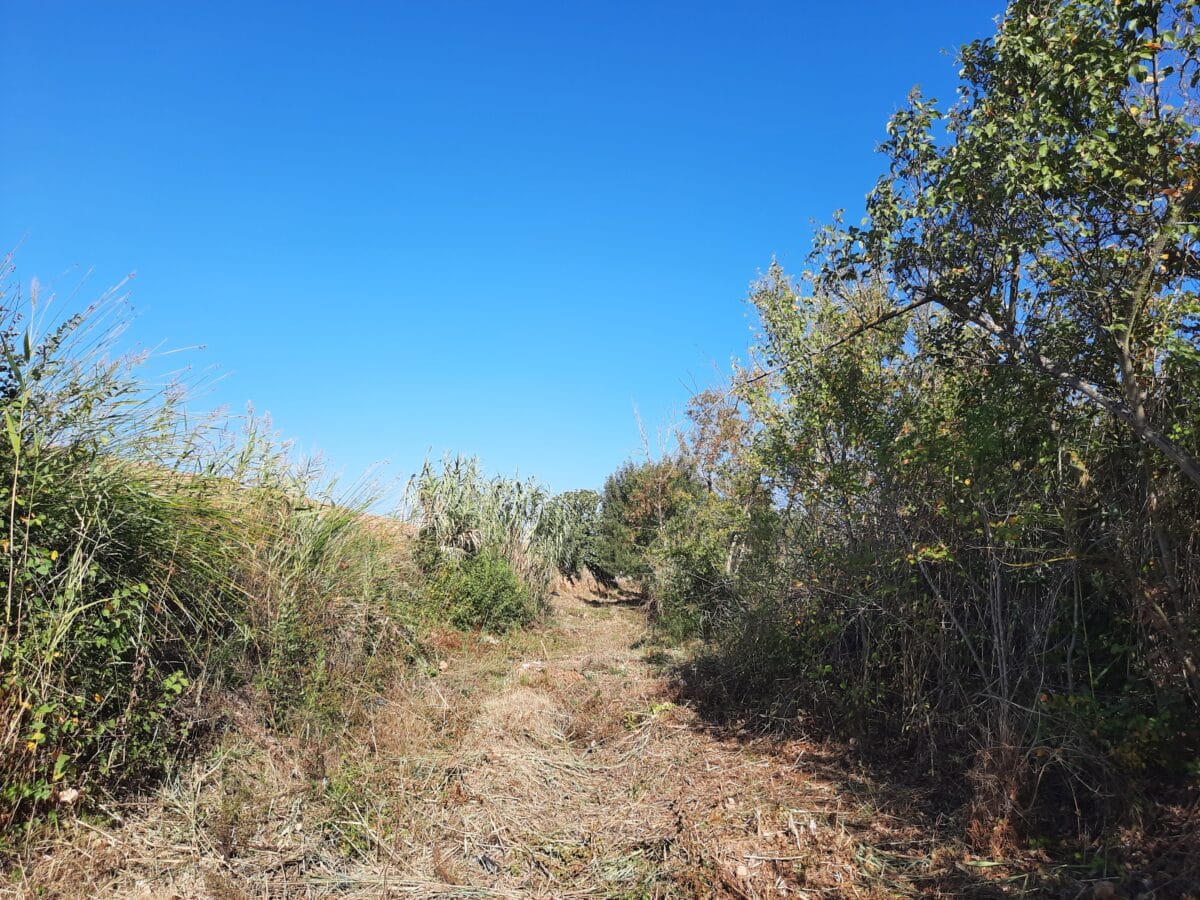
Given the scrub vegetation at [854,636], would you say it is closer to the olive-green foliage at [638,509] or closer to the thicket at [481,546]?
the thicket at [481,546]

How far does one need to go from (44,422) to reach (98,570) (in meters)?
0.91

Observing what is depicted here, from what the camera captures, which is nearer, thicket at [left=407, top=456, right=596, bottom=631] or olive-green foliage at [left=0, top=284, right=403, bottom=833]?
olive-green foliage at [left=0, top=284, right=403, bottom=833]

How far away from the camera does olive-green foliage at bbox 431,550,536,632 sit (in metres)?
11.1

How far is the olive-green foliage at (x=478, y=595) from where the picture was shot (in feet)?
36.4

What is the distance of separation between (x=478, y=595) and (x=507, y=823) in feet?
21.8

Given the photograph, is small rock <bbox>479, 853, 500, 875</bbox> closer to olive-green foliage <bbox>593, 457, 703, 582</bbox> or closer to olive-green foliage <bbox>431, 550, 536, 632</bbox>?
olive-green foliage <bbox>431, 550, 536, 632</bbox>

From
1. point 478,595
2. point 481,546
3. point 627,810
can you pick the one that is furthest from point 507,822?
point 481,546

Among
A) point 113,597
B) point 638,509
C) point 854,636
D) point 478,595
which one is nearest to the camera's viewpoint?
point 113,597

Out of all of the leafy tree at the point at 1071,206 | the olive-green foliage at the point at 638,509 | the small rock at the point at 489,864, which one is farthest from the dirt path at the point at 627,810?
the olive-green foliage at the point at 638,509

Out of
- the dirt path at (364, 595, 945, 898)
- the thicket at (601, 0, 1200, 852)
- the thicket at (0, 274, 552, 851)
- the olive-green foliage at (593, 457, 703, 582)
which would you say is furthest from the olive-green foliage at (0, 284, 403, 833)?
the olive-green foliage at (593, 457, 703, 582)

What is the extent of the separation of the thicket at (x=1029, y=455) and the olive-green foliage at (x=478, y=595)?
18.8 feet

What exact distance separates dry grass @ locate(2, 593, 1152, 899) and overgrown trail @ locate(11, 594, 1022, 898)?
0.04 ft

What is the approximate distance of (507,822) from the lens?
4828 mm

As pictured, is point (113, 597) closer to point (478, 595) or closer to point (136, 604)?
point (136, 604)
